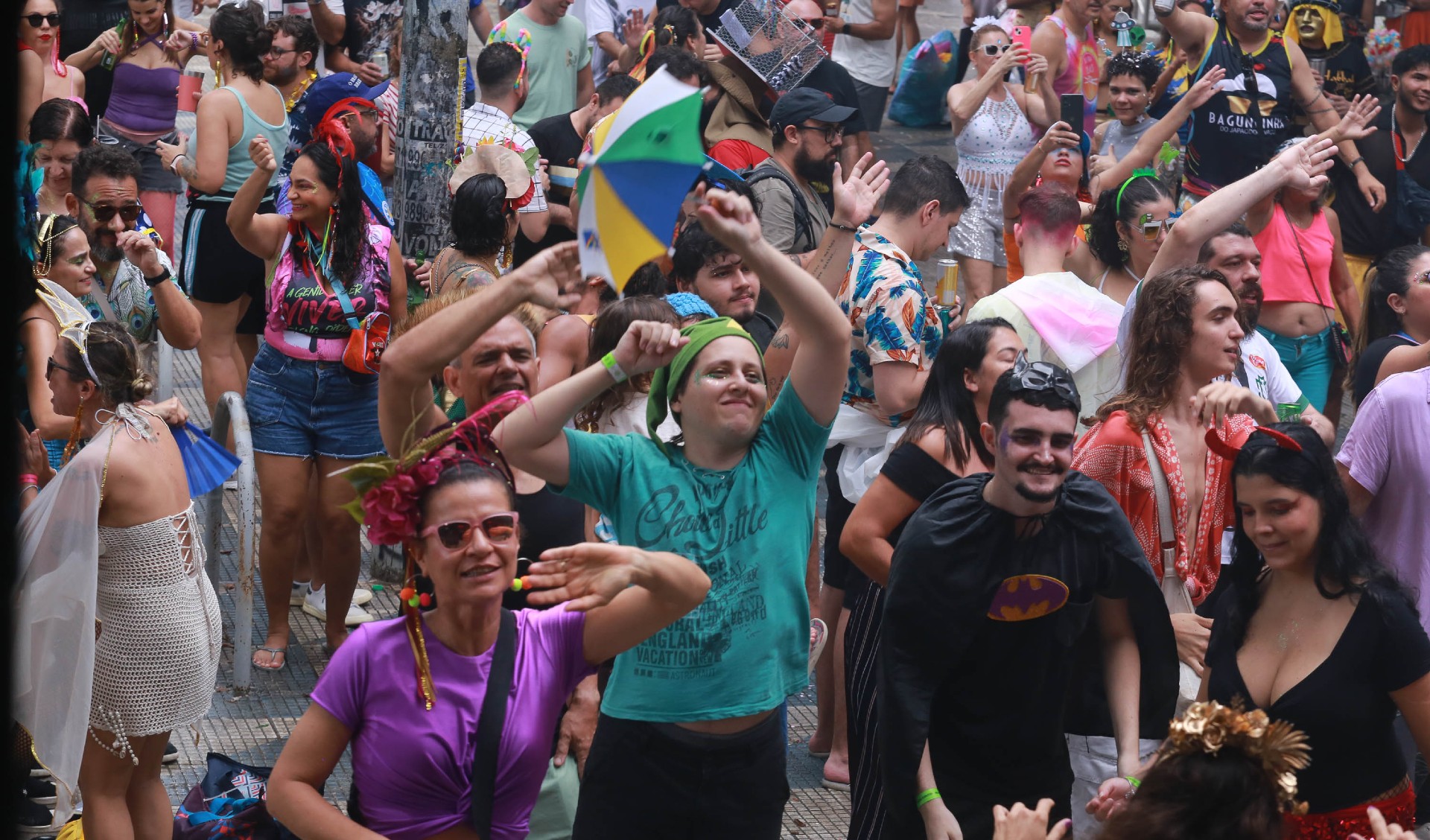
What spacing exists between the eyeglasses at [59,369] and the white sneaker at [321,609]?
1737mm

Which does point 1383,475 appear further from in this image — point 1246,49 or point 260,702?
point 1246,49

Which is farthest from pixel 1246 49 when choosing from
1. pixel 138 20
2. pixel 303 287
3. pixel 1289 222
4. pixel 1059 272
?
pixel 138 20

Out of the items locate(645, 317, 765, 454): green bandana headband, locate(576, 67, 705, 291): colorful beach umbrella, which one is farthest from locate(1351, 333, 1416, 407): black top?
locate(576, 67, 705, 291): colorful beach umbrella

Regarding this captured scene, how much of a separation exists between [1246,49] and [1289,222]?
194 centimetres

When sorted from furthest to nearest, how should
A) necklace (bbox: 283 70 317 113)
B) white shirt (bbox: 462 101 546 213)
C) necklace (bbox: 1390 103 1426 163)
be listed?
necklace (bbox: 1390 103 1426 163) → necklace (bbox: 283 70 317 113) → white shirt (bbox: 462 101 546 213)

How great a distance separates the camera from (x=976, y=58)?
895 cm

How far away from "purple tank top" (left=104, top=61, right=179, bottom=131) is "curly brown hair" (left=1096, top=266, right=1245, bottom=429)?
255 inches

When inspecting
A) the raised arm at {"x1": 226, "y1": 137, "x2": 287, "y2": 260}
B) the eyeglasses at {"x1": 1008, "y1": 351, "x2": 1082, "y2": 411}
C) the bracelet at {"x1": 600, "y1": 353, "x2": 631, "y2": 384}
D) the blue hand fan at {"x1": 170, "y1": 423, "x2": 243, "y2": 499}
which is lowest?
the blue hand fan at {"x1": 170, "y1": 423, "x2": 243, "y2": 499}

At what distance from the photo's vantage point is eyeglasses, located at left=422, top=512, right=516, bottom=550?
324 cm

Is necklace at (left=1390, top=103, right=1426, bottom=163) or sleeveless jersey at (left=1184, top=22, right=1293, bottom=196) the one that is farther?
necklace at (left=1390, top=103, right=1426, bottom=163)

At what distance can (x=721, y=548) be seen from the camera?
147 inches

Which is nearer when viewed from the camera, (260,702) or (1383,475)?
(1383,475)

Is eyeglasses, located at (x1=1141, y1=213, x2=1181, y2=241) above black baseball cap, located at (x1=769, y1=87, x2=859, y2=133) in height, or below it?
below

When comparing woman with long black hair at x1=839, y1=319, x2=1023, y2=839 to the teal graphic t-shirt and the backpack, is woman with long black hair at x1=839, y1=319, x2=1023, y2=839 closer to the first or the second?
the teal graphic t-shirt
